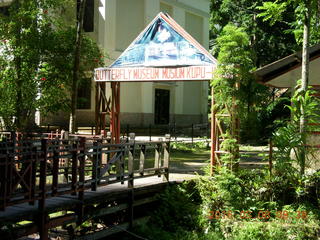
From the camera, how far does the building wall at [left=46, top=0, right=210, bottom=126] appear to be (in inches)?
1046

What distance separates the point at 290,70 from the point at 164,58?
11.9ft

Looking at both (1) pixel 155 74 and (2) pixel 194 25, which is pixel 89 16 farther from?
(1) pixel 155 74

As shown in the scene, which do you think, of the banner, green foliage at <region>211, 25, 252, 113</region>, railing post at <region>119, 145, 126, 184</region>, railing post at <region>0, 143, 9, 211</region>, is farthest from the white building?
railing post at <region>0, 143, 9, 211</region>

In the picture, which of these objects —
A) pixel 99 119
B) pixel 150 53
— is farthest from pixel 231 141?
pixel 99 119

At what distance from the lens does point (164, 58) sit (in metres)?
12.9

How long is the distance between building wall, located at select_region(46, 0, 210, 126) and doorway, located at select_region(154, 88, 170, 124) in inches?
12.2

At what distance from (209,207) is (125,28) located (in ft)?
65.5

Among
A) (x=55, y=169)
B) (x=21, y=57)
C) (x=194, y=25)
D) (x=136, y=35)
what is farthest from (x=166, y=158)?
(x=194, y=25)

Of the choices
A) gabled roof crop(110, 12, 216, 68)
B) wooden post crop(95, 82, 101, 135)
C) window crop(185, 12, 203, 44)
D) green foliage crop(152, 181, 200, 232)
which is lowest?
green foliage crop(152, 181, 200, 232)

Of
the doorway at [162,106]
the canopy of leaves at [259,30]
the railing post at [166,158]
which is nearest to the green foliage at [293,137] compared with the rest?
the railing post at [166,158]

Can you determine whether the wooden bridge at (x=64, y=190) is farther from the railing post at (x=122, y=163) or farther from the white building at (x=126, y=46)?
the white building at (x=126, y=46)

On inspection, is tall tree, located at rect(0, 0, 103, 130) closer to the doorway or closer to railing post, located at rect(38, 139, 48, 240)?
railing post, located at rect(38, 139, 48, 240)
